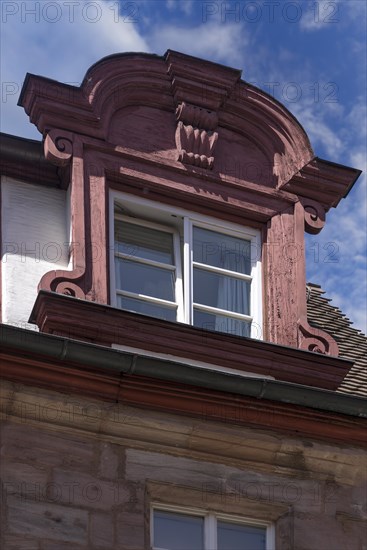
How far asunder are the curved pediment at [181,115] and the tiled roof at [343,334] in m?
1.41

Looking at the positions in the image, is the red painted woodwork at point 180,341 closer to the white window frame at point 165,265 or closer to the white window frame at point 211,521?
the white window frame at point 165,265

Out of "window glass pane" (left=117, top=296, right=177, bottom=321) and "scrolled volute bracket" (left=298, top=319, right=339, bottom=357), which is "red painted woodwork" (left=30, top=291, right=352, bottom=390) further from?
"window glass pane" (left=117, top=296, right=177, bottom=321)

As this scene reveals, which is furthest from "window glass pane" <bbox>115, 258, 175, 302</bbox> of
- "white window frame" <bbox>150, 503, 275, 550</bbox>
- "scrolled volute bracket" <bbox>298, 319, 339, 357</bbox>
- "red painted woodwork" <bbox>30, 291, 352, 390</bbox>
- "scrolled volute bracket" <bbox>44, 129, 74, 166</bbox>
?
"white window frame" <bbox>150, 503, 275, 550</bbox>

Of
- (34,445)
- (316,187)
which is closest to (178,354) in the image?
(34,445)

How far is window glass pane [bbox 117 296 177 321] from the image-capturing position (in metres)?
11.0

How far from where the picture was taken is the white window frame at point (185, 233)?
1118 cm

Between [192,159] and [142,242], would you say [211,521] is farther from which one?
[192,159]

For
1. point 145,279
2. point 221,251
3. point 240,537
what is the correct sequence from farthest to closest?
point 221,251 < point 145,279 < point 240,537

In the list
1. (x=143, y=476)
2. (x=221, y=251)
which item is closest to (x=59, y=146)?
(x=221, y=251)

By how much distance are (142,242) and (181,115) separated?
0.98 meters

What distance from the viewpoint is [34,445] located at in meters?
9.87

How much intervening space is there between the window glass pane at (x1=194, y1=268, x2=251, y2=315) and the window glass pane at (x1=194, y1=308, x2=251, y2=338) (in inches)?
3.2

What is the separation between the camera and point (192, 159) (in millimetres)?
11648

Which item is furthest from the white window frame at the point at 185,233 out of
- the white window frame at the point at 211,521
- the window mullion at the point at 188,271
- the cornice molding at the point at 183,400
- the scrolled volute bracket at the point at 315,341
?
the white window frame at the point at 211,521
